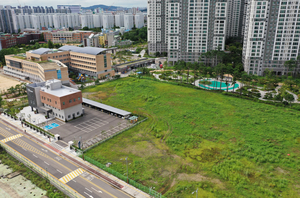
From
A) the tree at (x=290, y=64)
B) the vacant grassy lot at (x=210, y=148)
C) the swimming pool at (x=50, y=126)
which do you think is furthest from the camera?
the tree at (x=290, y=64)

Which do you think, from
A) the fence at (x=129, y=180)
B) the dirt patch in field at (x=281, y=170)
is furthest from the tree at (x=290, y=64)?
the fence at (x=129, y=180)

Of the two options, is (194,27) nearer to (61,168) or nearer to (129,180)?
(129,180)

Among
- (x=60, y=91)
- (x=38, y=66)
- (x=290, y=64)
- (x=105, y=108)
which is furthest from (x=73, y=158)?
(x=290, y=64)

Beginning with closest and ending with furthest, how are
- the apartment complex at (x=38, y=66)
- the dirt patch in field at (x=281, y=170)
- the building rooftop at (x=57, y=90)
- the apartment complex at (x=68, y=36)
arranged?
1. the dirt patch in field at (x=281, y=170)
2. the building rooftop at (x=57, y=90)
3. the apartment complex at (x=38, y=66)
4. the apartment complex at (x=68, y=36)

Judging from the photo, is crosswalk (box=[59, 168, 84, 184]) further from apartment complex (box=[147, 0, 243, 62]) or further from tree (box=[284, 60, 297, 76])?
apartment complex (box=[147, 0, 243, 62])

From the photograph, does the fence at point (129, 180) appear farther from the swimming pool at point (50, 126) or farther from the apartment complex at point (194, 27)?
the apartment complex at point (194, 27)

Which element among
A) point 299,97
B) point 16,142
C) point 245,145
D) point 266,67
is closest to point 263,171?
point 245,145
